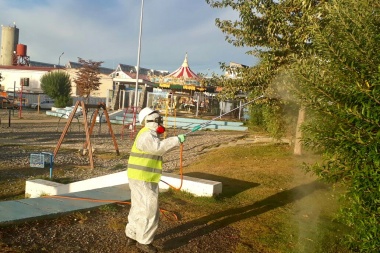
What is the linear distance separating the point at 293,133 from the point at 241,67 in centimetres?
393

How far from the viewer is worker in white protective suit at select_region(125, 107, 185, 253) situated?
5.23m

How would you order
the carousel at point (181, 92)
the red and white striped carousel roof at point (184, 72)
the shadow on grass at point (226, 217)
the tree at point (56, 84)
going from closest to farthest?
the shadow on grass at point (226, 217) < the carousel at point (181, 92) < the red and white striped carousel roof at point (184, 72) < the tree at point (56, 84)

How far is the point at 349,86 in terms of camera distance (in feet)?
14.6

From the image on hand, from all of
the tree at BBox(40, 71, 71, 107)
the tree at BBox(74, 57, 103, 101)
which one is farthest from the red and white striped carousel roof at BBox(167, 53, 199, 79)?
the tree at BBox(40, 71, 71, 107)

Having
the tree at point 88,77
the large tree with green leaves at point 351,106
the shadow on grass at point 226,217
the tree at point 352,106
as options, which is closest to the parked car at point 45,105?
the tree at point 88,77

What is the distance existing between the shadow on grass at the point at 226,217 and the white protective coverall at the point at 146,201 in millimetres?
446

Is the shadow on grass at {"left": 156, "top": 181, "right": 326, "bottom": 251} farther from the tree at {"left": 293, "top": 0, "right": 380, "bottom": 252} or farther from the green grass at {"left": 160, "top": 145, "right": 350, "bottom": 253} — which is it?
the tree at {"left": 293, "top": 0, "right": 380, "bottom": 252}

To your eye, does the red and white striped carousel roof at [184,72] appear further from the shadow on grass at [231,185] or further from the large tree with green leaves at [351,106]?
the large tree with green leaves at [351,106]

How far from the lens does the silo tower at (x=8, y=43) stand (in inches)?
3172

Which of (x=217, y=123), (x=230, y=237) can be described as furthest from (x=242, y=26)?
(x=217, y=123)

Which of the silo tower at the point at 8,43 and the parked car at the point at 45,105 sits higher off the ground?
the silo tower at the point at 8,43

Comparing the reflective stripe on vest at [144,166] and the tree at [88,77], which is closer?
the reflective stripe on vest at [144,166]

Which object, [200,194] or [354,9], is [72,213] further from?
[354,9]

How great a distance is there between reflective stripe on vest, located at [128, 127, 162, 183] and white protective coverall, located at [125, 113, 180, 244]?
66mm
